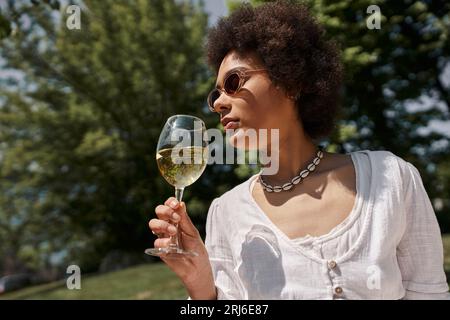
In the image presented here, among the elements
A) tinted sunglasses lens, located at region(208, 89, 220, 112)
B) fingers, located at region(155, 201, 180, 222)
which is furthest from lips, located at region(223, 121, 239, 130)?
fingers, located at region(155, 201, 180, 222)

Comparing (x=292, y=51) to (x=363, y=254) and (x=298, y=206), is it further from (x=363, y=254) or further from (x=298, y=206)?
(x=363, y=254)

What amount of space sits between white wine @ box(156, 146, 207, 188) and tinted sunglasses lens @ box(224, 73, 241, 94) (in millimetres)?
292

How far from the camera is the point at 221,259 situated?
228 cm

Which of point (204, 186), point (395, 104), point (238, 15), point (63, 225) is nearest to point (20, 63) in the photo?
point (63, 225)

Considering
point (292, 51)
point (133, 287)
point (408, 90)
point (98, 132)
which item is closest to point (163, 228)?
point (292, 51)

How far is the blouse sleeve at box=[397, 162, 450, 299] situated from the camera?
2051 millimetres

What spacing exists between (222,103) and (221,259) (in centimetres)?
71

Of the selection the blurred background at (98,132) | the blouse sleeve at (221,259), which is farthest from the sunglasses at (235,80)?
the blurred background at (98,132)

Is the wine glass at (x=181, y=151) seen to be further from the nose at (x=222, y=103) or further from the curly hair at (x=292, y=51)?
the curly hair at (x=292, y=51)

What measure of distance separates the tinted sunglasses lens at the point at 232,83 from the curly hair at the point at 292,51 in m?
0.16

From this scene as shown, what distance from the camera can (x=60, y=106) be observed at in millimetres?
20922

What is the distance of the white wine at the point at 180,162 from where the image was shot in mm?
2213

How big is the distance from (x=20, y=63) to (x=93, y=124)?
4921 millimetres

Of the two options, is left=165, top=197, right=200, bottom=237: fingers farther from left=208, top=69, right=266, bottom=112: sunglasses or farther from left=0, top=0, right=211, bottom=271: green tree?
left=0, top=0, right=211, bottom=271: green tree
